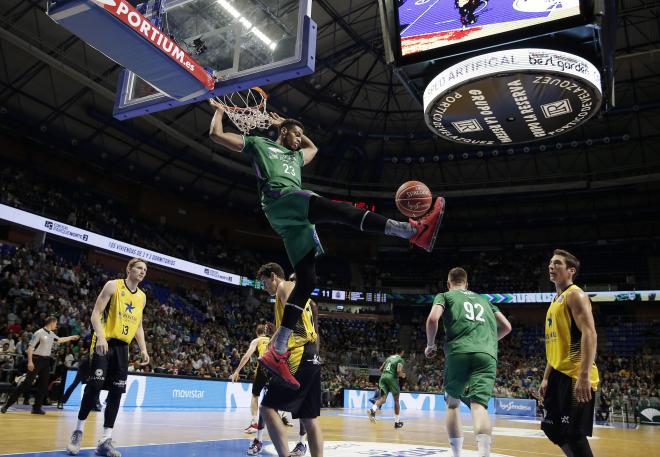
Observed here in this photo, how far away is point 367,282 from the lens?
37.9 m

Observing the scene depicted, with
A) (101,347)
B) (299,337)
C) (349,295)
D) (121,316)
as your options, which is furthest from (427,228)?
(349,295)

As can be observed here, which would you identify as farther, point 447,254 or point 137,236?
point 447,254

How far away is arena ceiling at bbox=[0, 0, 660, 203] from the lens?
21.3 m

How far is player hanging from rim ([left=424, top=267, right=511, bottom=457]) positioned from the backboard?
3.44 m

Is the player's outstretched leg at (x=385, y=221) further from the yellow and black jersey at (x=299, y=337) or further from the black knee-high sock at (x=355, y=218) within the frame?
the yellow and black jersey at (x=299, y=337)

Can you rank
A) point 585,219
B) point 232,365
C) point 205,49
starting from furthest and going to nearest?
point 585,219
point 232,365
point 205,49

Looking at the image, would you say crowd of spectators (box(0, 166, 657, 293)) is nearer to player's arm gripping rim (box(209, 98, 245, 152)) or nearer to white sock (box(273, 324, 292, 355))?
player's arm gripping rim (box(209, 98, 245, 152))

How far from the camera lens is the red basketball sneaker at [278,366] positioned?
4.28 meters

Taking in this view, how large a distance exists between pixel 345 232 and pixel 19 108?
21762 mm

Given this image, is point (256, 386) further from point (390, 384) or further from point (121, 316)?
point (390, 384)

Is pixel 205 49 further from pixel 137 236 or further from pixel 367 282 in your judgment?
pixel 367 282

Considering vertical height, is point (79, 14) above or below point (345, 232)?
below

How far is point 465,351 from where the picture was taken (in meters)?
5.50

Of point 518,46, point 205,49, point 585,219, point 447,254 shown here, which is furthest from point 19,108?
point 585,219
